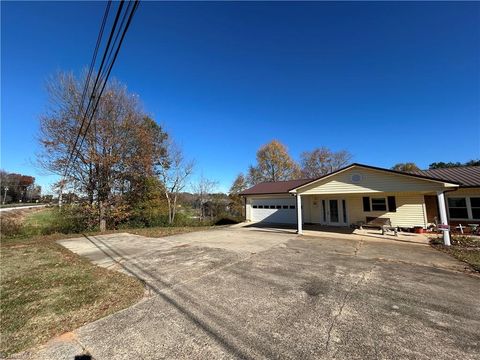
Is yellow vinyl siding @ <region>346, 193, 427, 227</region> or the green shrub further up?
yellow vinyl siding @ <region>346, 193, 427, 227</region>

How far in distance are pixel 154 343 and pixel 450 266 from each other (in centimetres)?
827

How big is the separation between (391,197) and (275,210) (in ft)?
28.1

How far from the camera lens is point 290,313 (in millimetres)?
3848

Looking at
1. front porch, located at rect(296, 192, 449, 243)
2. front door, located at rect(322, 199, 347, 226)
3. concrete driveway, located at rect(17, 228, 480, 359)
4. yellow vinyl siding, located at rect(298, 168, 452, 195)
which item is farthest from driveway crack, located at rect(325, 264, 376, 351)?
front door, located at rect(322, 199, 347, 226)

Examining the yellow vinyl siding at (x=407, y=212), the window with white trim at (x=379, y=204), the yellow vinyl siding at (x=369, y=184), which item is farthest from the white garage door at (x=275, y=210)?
the yellow vinyl siding at (x=407, y=212)

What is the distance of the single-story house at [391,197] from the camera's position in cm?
1051

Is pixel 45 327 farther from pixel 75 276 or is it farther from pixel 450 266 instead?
pixel 450 266

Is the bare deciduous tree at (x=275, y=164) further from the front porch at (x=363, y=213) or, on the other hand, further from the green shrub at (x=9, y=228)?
the green shrub at (x=9, y=228)

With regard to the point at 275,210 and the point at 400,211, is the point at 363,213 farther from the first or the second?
the point at 275,210

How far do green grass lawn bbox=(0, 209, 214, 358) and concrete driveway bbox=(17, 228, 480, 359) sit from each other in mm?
342

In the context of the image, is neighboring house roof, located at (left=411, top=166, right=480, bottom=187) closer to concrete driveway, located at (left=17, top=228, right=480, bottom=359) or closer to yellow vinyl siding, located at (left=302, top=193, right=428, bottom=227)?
yellow vinyl siding, located at (left=302, top=193, right=428, bottom=227)

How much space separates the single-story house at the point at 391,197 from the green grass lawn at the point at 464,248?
1.03 m

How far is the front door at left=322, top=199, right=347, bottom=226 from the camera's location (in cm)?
1560

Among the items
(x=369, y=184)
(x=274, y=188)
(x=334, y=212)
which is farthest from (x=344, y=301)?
(x=274, y=188)
